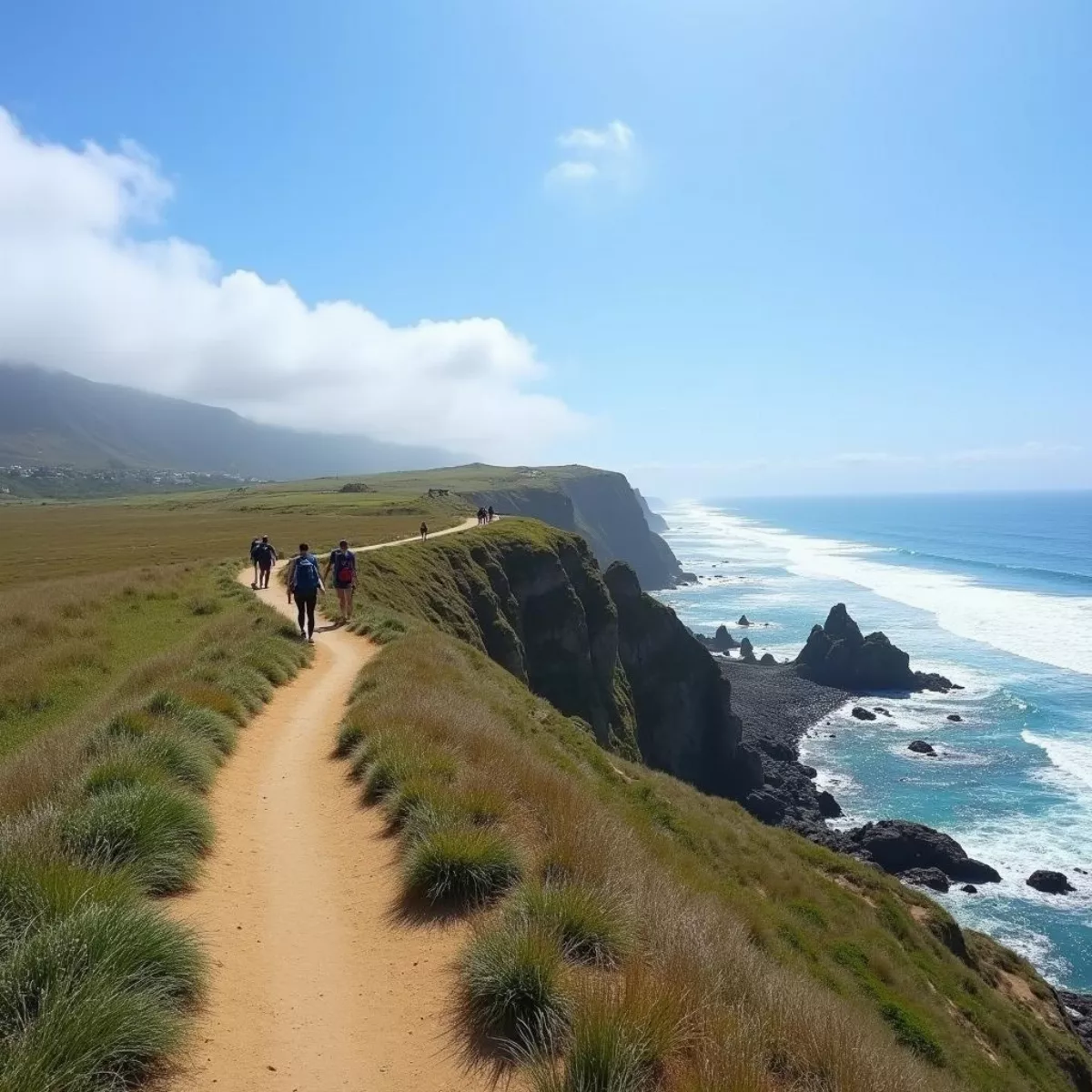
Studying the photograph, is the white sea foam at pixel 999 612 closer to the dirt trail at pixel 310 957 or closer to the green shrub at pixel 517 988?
the dirt trail at pixel 310 957

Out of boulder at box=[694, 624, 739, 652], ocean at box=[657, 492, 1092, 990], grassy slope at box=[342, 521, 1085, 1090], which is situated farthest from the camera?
boulder at box=[694, 624, 739, 652]

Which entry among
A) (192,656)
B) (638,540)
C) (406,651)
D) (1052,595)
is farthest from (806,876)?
(638,540)

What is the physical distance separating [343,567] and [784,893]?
1656 centimetres

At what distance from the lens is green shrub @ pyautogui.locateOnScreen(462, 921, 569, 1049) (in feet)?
16.2

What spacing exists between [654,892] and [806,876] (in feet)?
55.8

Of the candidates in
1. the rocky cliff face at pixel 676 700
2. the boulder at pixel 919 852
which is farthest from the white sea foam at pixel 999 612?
the boulder at pixel 919 852

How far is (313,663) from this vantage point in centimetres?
1808

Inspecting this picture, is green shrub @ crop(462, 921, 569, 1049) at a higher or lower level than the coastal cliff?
higher

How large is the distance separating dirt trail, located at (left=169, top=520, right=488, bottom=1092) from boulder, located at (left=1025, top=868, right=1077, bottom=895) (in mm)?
43766

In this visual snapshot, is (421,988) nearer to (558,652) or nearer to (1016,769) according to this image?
(558,652)

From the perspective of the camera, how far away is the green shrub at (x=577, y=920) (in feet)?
18.9

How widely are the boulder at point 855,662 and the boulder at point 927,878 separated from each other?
4161cm

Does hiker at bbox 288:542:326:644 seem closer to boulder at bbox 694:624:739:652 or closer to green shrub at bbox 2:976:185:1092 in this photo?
green shrub at bbox 2:976:185:1092

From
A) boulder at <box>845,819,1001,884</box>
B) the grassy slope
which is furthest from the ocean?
the grassy slope
